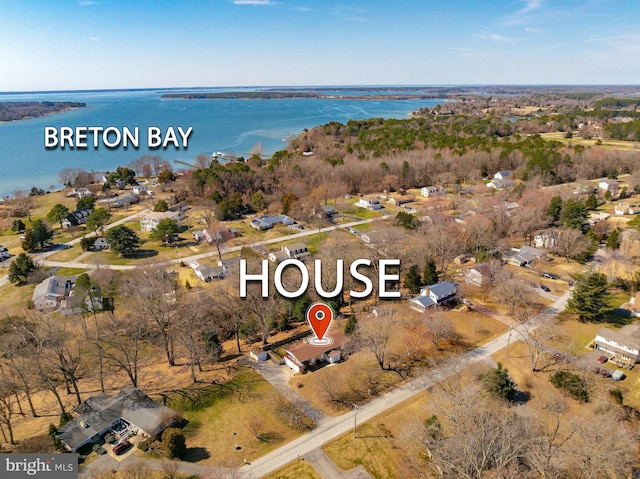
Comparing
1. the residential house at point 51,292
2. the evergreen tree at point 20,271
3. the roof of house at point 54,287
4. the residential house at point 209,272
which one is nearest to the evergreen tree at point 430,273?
the residential house at point 209,272

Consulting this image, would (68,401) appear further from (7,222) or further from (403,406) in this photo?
(7,222)

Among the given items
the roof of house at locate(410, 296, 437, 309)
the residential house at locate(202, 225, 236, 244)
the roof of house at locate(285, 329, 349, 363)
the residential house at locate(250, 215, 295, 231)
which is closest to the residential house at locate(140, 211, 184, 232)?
the residential house at locate(202, 225, 236, 244)

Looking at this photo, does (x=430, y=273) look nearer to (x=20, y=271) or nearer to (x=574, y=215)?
(x=574, y=215)

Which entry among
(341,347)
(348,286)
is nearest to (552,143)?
(348,286)

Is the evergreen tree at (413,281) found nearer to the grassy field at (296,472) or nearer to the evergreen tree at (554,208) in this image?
the grassy field at (296,472)

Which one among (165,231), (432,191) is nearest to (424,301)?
(165,231)

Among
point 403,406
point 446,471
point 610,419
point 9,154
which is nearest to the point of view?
point 446,471
